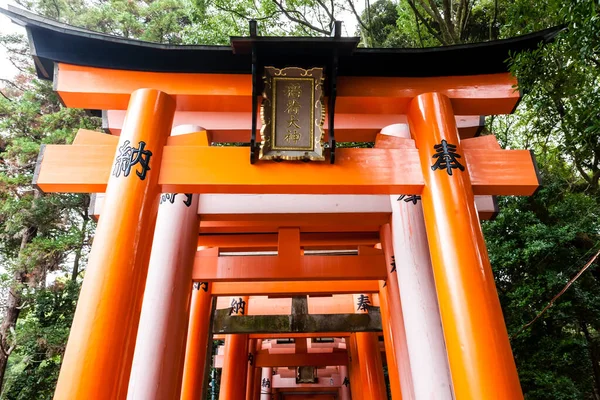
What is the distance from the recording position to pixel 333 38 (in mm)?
3436

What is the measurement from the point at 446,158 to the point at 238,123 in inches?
107

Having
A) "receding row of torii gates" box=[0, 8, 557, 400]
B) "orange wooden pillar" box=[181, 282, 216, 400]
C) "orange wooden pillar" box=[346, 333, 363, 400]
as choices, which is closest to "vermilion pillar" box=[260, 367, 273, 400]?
"orange wooden pillar" box=[346, 333, 363, 400]

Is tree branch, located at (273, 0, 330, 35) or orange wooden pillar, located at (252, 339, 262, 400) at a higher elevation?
tree branch, located at (273, 0, 330, 35)

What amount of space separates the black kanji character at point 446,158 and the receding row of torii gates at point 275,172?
0.05 feet

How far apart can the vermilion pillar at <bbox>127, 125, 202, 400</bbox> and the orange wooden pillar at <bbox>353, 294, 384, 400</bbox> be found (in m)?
5.13

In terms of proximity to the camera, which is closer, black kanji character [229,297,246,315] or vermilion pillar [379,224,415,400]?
vermilion pillar [379,224,415,400]

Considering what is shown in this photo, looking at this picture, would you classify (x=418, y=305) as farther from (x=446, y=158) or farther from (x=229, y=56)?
(x=229, y=56)

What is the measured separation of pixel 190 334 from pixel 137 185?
415cm

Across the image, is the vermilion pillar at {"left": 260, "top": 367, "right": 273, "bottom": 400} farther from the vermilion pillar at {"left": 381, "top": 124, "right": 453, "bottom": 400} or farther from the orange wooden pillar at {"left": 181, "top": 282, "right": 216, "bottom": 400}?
the vermilion pillar at {"left": 381, "top": 124, "right": 453, "bottom": 400}

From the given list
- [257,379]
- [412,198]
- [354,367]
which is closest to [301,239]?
[412,198]

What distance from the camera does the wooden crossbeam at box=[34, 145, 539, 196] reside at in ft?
12.0

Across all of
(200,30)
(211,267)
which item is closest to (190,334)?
(211,267)

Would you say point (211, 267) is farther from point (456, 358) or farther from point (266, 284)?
point (456, 358)

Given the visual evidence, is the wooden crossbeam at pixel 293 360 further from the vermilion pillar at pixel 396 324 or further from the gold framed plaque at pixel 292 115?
the gold framed plaque at pixel 292 115
